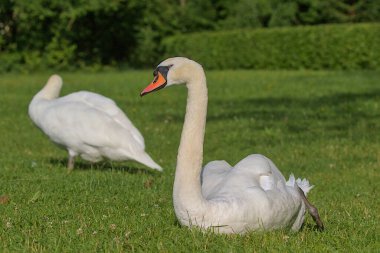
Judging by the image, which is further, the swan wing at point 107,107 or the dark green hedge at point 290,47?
the dark green hedge at point 290,47

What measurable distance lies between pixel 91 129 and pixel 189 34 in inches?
1333

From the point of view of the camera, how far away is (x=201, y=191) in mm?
5703

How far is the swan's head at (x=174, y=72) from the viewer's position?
5.55 meters

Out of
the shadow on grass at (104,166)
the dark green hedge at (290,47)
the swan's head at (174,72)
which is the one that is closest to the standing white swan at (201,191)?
the swan's head at (174,72)

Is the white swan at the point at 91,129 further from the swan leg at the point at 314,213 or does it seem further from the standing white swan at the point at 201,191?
the standing white swan at the point at 201,191

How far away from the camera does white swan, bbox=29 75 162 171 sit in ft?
32.8

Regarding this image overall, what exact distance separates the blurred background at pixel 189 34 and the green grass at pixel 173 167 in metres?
11.0

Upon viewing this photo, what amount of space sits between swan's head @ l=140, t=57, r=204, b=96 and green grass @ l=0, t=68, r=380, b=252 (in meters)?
0.96

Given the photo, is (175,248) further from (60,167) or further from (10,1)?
(10,1)

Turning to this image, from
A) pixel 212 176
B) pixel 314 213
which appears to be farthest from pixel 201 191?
pixel 314 213

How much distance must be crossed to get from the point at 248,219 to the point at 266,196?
229mm

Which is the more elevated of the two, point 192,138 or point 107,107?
point 192,138

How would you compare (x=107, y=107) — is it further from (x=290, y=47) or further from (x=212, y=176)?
(x=290, y=47)

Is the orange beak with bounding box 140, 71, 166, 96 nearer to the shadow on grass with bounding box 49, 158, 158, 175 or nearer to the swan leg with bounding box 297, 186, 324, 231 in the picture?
the swan leg with bounding box 297, 186, 324, 231
